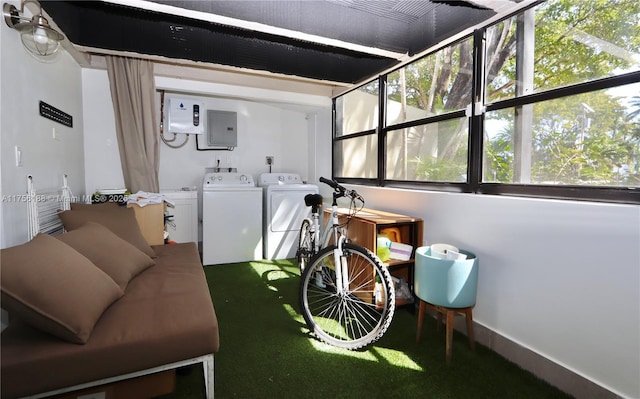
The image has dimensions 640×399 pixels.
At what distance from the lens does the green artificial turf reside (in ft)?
4.79

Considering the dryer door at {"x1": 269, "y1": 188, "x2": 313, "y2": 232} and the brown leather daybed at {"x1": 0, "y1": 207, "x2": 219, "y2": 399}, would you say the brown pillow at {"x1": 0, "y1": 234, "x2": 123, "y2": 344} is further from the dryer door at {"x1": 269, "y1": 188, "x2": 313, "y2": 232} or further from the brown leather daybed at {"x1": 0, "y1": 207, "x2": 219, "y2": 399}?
the dryer door at {"x1": 269, "y1": 188, "x2": 313, "y2": 232}

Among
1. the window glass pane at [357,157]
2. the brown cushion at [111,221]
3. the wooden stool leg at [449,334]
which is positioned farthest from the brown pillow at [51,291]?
the window glass pane at [357,157]

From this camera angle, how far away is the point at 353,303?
2.26 m

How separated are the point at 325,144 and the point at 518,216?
2830 mm

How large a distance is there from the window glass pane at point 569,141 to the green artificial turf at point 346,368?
1111 millimetres

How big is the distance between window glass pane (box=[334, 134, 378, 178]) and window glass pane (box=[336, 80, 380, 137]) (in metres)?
0.13

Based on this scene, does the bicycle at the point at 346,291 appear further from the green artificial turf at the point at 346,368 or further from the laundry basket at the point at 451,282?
the laundry basket at the point at 451,282

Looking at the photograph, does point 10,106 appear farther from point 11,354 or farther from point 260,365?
point 260,365

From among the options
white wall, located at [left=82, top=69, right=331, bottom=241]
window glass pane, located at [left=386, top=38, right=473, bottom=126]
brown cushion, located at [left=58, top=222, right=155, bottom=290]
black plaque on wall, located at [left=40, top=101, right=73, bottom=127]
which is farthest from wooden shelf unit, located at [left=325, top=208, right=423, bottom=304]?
black plaque on wall, located at [left=40, top=101, right=73, bottom=127]

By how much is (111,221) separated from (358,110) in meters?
2.77

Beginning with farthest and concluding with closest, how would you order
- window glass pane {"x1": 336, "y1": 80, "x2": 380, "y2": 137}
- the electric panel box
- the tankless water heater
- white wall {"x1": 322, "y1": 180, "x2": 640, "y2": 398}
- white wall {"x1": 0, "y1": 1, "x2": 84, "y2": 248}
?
the electric panel box
the tankless water heater
window glass pane {"x1": 336, "y1": 80, "x2": 380, "y2": 137}
white wall {"x1": 0, "y1": 1, "x2": 84, "y2": 248}
white wall {"x1": 322, "y1": 180, "x2": 640, "y2": 398}

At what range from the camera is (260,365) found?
1.66 m

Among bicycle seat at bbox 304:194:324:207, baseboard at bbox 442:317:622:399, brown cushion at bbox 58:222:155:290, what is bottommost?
baseboard at bbox 442:317:622:399

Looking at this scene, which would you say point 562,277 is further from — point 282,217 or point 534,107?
point 282,217
